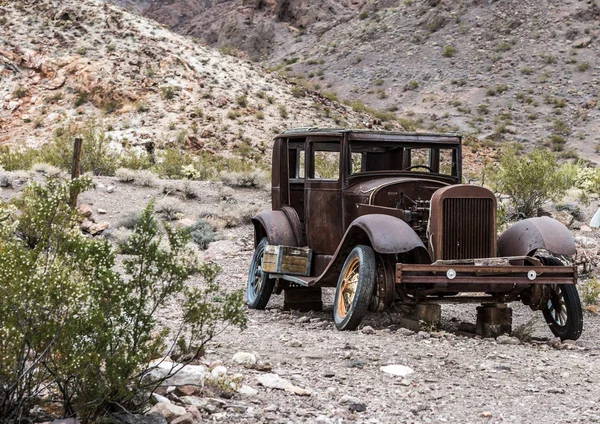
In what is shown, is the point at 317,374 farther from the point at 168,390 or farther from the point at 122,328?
the point at 122,328

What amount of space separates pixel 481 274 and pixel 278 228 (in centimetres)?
295

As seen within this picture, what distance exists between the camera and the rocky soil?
4.85m

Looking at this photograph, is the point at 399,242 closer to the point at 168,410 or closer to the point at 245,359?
the point at 245,359

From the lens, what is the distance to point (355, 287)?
7.89 m

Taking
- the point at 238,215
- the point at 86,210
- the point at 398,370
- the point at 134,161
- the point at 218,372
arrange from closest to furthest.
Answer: the point at 218,372, the point at 398,370, the point at 86,210, the point at 238,215, the point at 134,161

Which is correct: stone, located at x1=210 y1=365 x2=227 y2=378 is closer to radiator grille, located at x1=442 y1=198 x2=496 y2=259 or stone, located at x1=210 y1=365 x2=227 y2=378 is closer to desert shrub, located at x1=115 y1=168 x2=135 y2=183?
radiator grille, located at x1=442 y1=198 x2=496 y2=259

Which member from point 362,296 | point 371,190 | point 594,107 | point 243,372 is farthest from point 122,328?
point 594,107

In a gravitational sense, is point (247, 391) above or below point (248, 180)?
below

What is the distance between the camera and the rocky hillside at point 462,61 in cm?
4322

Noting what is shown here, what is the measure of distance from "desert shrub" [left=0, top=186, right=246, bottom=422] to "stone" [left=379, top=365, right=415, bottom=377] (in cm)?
181

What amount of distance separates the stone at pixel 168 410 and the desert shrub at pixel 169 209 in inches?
506

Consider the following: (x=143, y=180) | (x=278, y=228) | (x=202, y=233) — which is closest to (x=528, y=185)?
(x=202, y=233)

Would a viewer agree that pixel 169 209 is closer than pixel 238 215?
No

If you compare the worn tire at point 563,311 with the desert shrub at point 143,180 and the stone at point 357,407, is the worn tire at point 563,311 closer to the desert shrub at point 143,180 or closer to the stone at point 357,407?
the stone at point 357,407
